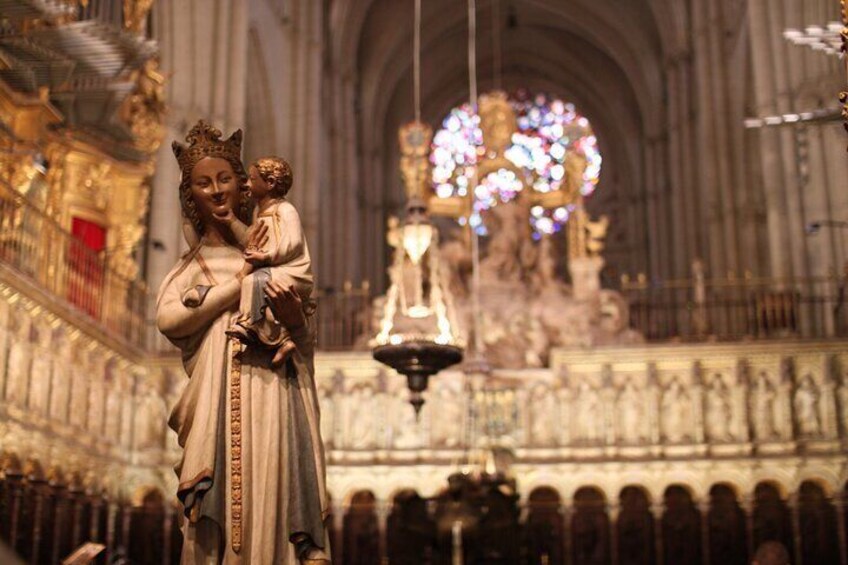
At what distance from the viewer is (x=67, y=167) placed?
1745cm

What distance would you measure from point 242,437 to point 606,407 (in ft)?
44.0

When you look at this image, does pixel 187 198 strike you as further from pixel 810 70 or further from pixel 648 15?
pixel 648 15

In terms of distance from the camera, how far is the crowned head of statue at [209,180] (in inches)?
185

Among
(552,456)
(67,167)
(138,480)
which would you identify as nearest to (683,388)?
(552,456)

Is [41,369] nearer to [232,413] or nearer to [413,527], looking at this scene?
[413,527]

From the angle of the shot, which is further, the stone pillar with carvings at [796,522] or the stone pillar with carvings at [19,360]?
the stone pillar with carvings at [796,522]

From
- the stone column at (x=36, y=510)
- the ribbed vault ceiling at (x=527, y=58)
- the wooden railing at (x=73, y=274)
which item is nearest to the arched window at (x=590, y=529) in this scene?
the wooden railing at (x=73, y=274)

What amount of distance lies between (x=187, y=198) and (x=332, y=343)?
17.5 meters

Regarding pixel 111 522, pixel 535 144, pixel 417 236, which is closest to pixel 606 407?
pixel 417 236

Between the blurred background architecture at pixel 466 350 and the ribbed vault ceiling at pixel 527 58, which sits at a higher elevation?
the ribbed vault ceiling at pixel 527 58

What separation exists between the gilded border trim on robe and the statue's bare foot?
140 mm

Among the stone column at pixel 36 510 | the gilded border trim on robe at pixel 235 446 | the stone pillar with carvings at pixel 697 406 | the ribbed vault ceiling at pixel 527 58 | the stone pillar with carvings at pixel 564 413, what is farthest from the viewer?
the ribbed vault ceiling at pixel 527 58

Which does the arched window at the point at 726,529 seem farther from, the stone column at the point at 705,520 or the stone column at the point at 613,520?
the stone column at the point at 613,520

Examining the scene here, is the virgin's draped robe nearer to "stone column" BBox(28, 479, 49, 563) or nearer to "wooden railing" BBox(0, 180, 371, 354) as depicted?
"wooden railing" BBox(0, 180, 371, 354)
